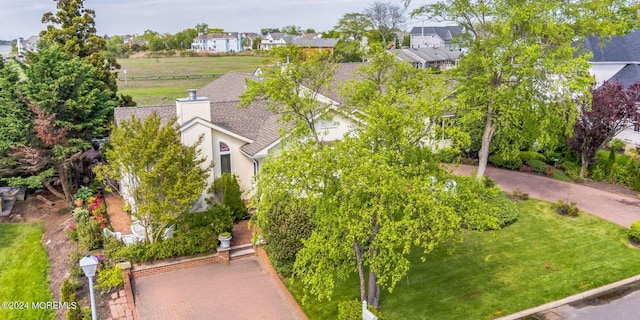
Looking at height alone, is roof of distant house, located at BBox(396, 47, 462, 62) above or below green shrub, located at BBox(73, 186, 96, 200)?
above

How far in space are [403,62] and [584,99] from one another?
12481 millimetres

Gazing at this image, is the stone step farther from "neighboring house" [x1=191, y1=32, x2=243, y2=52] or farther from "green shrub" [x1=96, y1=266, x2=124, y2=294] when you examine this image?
"neighboring house" [x1=191, y1=32, x2=243, y2=52]

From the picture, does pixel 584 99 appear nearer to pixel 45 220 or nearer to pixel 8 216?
pixel 45 220

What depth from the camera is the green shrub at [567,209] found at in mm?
22545

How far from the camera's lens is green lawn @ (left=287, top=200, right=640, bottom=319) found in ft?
50.8

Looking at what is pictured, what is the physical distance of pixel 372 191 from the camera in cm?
1166

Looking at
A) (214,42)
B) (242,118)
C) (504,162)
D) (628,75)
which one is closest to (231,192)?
(242,118)

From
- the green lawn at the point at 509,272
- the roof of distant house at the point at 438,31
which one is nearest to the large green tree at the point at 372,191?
the green lawn at the point at 509,272

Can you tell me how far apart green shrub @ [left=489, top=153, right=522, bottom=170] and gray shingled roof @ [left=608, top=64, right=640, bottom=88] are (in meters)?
13.8

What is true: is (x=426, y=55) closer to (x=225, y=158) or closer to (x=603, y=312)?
(x=225, y=158)

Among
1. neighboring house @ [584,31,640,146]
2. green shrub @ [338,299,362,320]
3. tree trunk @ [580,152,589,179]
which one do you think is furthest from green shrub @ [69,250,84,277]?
neighboring house @ [584,31,640,146]

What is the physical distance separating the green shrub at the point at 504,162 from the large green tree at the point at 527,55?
472 centimetres

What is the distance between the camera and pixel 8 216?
74.0 feet

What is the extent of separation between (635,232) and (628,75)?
2184 centimetres
